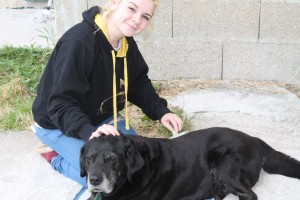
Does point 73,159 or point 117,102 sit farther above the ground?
point 117,102

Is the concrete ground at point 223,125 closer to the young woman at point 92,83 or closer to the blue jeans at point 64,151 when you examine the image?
the blue jeans at point 64,151

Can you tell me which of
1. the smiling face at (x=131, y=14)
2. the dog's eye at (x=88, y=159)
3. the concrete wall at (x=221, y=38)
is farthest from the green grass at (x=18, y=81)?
the dog's eye at (x=88, y=159)

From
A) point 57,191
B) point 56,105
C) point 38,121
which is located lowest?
point 57,191

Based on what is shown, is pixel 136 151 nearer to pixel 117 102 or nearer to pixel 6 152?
pixel 117 102

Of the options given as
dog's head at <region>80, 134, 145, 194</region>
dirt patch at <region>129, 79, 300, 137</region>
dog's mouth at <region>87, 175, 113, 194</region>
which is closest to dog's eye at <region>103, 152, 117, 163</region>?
dog's head at <region>80, 134, 145, 194</region>

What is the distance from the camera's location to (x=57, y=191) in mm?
3344

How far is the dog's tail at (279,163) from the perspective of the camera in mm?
3275

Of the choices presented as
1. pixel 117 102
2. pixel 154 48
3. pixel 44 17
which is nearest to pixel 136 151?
pixel 117 102

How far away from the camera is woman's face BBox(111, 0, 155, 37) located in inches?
126

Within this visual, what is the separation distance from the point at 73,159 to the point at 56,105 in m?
0.49

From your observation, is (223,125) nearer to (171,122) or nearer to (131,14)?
(171,122)

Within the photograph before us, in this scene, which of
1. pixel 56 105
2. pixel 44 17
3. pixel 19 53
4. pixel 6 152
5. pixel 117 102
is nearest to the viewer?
pixel 56 105

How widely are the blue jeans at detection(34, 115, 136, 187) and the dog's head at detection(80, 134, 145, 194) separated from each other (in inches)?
21.7

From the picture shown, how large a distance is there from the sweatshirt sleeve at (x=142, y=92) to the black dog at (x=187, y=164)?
649 mm
